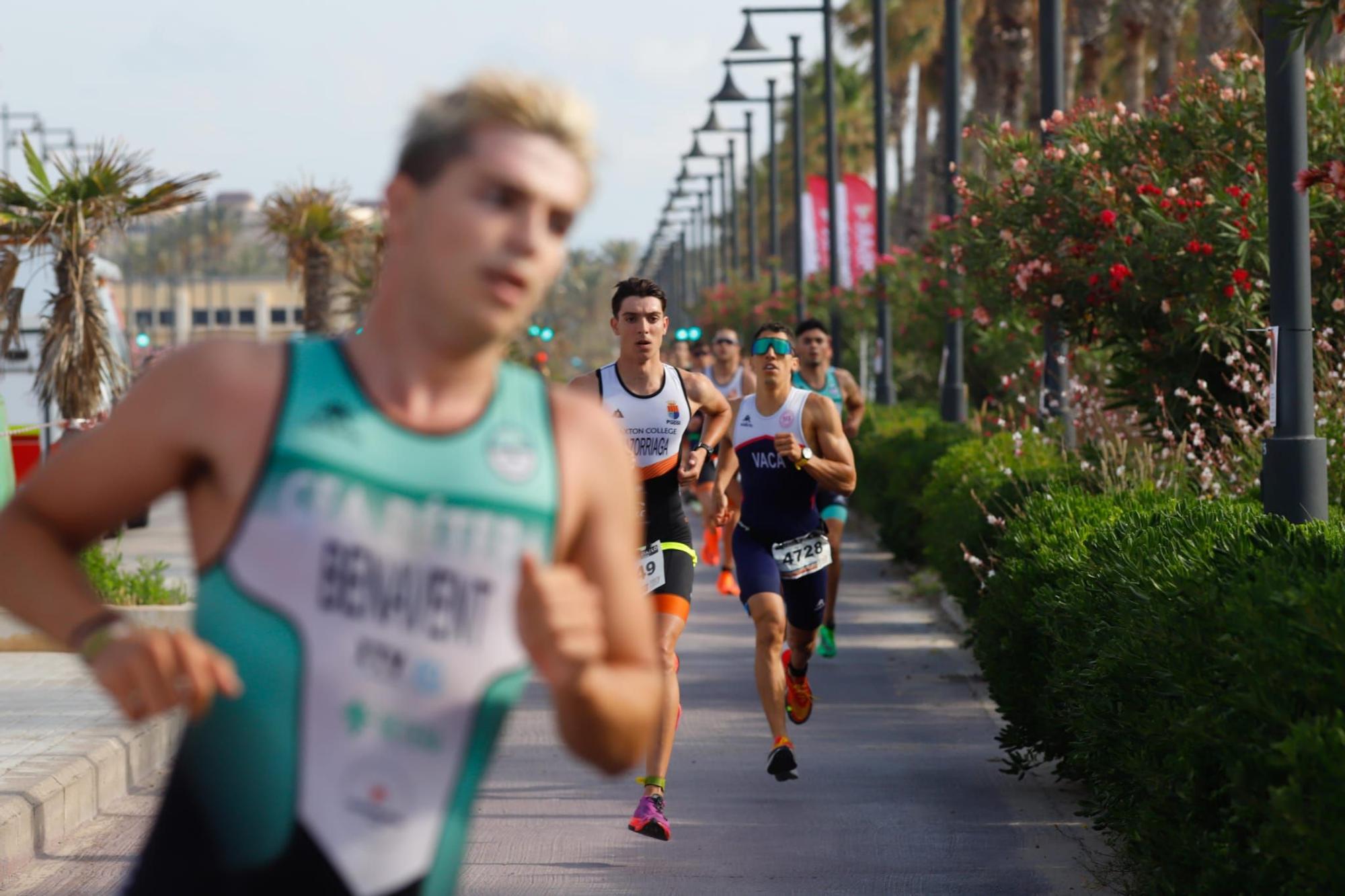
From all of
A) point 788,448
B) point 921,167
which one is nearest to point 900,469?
point 788,448

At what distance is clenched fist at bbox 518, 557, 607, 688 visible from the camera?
2521mm

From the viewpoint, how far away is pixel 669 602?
851cm

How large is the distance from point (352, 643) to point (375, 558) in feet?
0.36

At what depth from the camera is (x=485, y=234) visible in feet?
8.49

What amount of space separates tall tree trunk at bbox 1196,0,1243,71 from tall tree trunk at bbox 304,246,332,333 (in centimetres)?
1276

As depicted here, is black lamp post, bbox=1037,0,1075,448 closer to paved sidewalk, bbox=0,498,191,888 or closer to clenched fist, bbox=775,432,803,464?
clenched fist, bbox=775,432,803,464

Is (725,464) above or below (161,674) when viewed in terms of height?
below

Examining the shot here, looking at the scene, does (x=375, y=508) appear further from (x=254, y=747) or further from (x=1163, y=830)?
(x=1163, y=830)

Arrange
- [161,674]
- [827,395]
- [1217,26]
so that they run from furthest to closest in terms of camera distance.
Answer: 1. [1217,26]
2. [827,395]
3. [161,674]

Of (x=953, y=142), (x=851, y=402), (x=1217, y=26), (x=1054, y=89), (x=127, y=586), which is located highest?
(x=1217, y=26)

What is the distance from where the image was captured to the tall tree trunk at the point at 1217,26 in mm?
25094

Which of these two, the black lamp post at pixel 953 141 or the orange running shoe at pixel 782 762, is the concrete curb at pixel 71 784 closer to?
the orange running shoe at pixel 782 762

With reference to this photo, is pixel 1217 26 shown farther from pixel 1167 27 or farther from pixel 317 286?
pixel 317 286

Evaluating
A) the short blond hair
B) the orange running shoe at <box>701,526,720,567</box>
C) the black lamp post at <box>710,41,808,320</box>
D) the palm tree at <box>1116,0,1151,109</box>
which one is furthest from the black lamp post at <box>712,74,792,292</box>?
the short blond hair
